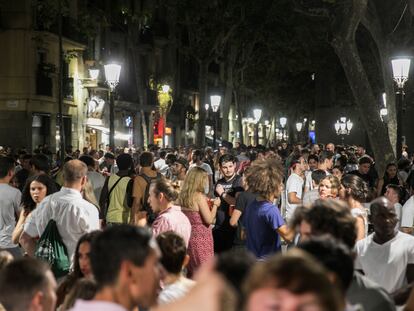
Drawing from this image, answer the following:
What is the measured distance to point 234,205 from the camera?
29.5ft

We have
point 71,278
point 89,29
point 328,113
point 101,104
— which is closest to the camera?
point 71,278

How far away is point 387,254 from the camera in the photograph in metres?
5.29

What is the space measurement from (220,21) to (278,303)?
33.0m

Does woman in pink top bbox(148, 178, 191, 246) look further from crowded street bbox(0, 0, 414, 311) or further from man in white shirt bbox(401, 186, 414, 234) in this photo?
man in white shirt bbox(401, 186, 414, 234)

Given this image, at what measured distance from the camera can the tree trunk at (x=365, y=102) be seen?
16.3 m

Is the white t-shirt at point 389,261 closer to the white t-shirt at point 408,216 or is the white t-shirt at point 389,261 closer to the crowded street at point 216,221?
the crowded street at point 216,221

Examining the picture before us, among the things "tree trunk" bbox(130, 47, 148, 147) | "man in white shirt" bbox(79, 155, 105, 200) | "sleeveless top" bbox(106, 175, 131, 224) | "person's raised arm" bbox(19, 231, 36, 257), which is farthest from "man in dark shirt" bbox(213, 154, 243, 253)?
"tree trunk" bbox(130, 47, 148, 147)

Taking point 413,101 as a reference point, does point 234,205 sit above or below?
below

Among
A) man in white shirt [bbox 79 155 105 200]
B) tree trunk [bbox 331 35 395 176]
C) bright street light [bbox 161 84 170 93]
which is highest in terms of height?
bright street light [bbox 161 84 170 93]

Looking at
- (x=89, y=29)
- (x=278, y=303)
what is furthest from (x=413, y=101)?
(x=278, y=303)

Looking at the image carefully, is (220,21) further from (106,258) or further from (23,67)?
(106,258)

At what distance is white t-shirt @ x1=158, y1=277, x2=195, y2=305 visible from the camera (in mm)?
4090

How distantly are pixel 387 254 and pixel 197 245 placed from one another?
2.88 m

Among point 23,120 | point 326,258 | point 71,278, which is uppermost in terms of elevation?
point 23,120
